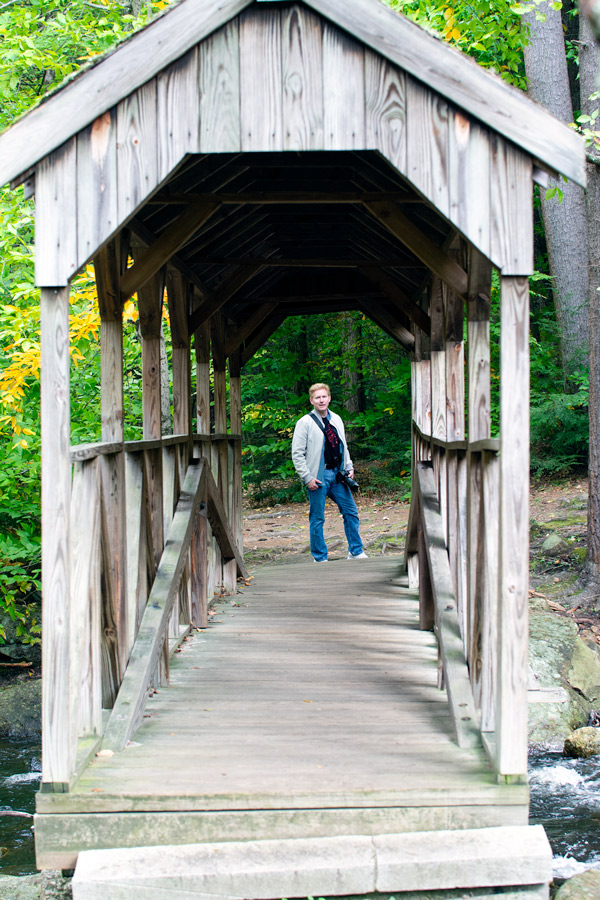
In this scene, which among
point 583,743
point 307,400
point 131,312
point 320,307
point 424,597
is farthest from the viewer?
point 307,400

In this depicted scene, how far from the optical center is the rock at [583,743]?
666 cm

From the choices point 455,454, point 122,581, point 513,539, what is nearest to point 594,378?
point 455,454

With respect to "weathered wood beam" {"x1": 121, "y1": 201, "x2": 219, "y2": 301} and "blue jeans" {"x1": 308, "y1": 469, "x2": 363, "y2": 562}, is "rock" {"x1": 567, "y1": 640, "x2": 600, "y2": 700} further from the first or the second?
"weathered wood beam" {"x1": 121, "y1": 201, "x2": 219, "y2": 301}

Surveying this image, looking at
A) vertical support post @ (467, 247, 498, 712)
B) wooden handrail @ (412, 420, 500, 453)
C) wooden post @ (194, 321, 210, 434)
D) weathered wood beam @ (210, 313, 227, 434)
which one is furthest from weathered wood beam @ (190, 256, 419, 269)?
vertical support post @ (467, 247, 498, 712)

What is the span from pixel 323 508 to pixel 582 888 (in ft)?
17.1

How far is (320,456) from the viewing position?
9078 mm

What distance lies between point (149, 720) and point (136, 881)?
122cm

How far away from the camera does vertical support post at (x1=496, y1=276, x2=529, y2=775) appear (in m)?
3.67

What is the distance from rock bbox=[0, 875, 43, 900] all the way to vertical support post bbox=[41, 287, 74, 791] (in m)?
0.69

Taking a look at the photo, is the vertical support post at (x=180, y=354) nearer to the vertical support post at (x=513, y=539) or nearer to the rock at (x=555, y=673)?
the vertical support post at (x=513, y=539)

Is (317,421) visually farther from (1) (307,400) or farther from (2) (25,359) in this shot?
(1) (307,400)

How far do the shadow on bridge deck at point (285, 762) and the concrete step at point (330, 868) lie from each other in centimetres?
6

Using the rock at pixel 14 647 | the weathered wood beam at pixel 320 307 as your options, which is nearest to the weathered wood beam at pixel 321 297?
the weathered wood beam at pixel 320 307

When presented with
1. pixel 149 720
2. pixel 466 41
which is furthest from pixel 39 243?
pixel 466 41
